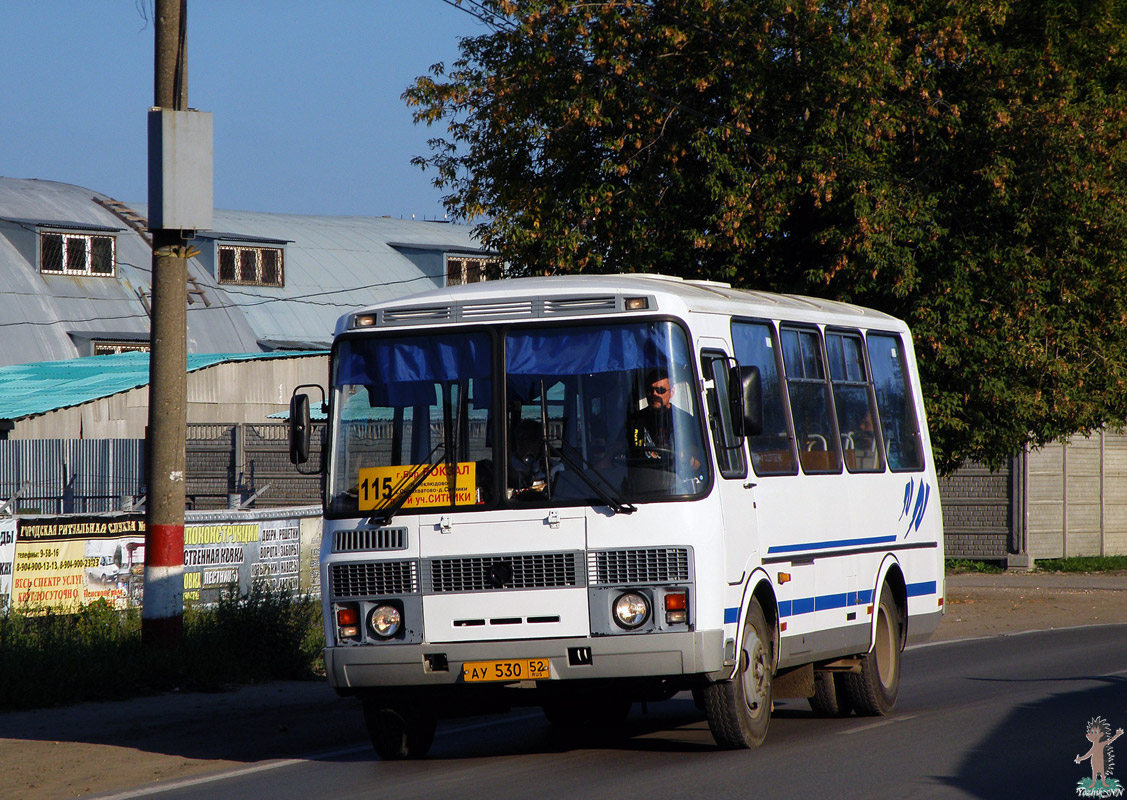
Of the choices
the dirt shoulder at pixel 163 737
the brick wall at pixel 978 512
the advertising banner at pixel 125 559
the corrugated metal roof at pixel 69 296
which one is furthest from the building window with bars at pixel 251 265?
the dirt shoulder at pixel 163 737

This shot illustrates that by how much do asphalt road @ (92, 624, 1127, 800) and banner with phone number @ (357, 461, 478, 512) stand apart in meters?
1.60

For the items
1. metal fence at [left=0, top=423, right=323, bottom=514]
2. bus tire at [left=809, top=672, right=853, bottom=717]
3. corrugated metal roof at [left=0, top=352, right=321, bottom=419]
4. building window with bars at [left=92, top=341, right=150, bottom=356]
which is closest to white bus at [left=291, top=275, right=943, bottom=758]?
bus tire at [left=809, top=672, right=853, bottom=717]

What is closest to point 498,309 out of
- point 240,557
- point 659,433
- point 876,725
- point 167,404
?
point 659,433

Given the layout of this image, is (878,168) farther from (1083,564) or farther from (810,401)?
(1083,564)

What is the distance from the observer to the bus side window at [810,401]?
10805 millimetres

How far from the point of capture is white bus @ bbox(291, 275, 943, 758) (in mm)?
8922

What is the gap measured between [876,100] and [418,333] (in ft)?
35.2

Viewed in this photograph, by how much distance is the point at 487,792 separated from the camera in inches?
333

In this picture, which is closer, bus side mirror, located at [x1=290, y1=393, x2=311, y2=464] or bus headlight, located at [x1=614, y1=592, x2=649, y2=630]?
bus headlight, located at [x1=614, y1=592, x2=649, y2=630]

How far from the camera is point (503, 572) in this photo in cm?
905

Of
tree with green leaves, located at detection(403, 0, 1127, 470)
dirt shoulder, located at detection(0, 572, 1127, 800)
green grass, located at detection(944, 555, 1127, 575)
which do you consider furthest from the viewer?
green grass, located at detection(944, 555, 1127, 575)

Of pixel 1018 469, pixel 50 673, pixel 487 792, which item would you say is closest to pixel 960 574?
pixel 1018 469

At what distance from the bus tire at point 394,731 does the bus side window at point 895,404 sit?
4.46m

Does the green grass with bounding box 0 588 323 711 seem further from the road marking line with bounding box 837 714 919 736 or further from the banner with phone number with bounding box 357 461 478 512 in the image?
the road marking line with bounding box 837 714 919 736
